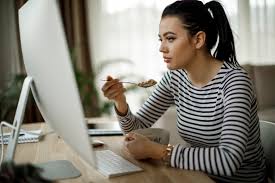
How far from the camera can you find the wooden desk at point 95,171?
903 millimetres

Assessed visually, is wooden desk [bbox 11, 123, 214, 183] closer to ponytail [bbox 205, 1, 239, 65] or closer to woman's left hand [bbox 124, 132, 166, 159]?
woman's left hand [bbox 124, 132, 166, 159]

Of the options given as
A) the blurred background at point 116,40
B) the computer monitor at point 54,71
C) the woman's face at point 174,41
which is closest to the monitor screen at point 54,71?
the computer monitor at point 54,71

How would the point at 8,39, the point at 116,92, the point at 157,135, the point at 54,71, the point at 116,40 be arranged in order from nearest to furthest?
the point at 54,71, the point at 157,135, the point at 116,92, the point at 8,39, the point at 116,40

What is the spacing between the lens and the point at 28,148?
4.19 ft

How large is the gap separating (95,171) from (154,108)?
56 cm

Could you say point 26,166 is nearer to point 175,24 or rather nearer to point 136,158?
point 136,158

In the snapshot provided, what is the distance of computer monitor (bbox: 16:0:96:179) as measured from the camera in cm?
60

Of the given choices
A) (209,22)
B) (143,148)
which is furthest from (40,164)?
(209,22)

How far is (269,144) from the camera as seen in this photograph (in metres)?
1.26

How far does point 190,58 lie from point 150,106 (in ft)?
1.05

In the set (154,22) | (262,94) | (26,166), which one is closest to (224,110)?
(26,166)

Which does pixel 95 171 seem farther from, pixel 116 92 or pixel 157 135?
pixel 116 92

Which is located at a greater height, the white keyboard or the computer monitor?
the computer monitor

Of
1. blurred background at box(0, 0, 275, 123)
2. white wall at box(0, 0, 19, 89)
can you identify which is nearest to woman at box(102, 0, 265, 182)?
blurred background at box(0, 0, 275, 123)
